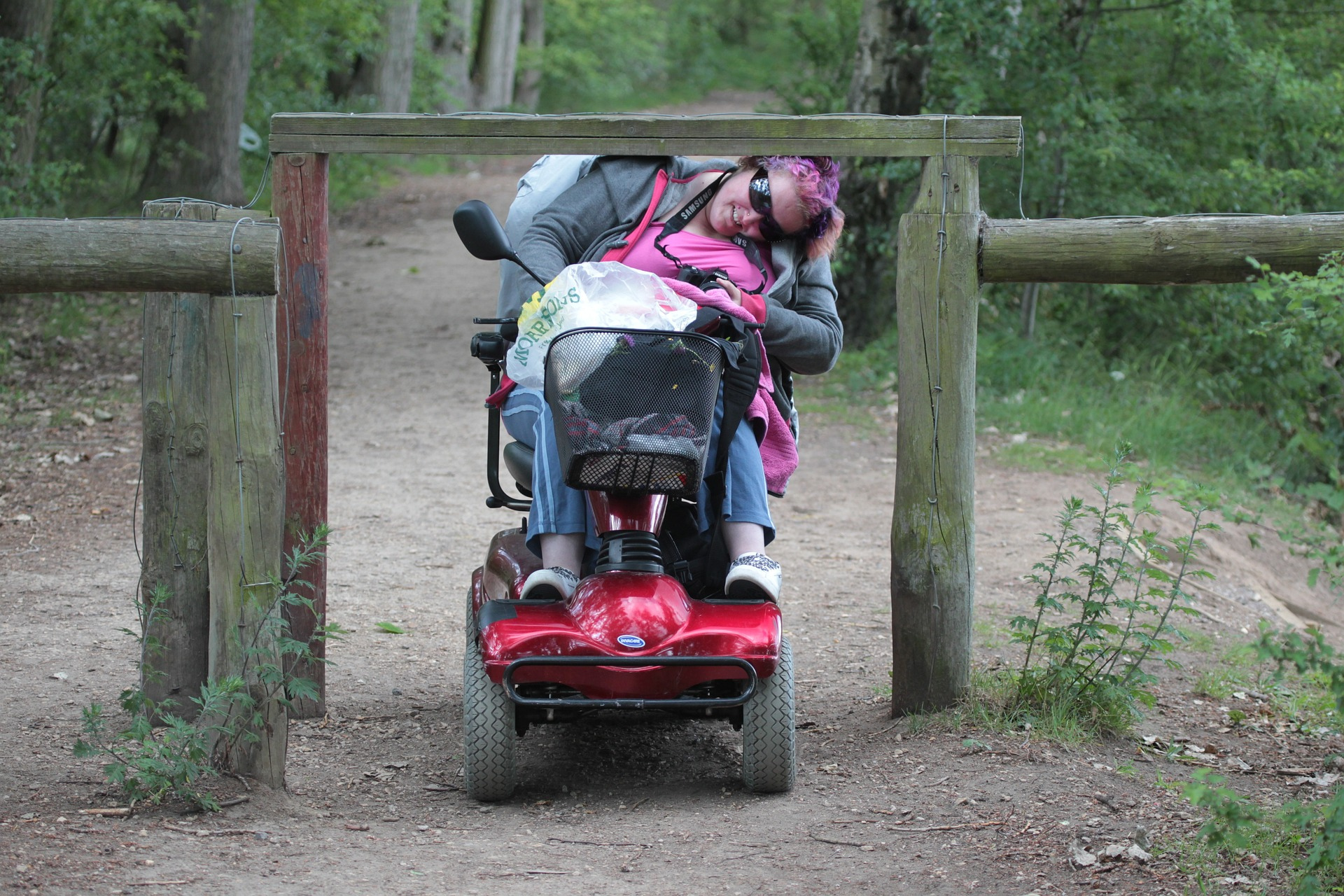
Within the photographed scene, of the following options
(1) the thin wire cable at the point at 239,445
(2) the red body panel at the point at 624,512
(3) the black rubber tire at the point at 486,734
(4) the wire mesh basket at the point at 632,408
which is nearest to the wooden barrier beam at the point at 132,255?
(1) the thin wire cable at the point at 239,445

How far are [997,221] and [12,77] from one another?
9.04 metres

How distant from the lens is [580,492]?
383 centimetres

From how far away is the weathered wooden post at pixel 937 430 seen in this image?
13.0ft

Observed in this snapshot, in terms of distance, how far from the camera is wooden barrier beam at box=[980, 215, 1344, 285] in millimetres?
3775

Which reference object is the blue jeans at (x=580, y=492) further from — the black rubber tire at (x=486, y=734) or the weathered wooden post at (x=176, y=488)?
the weathered wooden post at (x=176, y=488)

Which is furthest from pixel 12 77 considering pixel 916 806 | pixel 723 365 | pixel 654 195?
pixel 916 806

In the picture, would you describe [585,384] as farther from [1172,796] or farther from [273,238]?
[1172,796]

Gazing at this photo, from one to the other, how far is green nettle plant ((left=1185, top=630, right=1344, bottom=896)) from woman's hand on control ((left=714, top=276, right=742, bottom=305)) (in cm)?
171

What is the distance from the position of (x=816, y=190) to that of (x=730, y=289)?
0.43 meters

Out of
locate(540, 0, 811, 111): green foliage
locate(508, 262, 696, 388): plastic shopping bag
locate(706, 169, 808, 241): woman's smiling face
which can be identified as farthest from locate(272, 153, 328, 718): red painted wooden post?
locate(540, 0, 811, 111): green foliage

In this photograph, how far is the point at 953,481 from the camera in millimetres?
4066

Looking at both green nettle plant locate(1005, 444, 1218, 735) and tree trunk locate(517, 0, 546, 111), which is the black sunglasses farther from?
tree trunk locate(517, 0, 546, 111)

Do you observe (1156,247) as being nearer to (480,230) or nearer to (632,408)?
(632,408)

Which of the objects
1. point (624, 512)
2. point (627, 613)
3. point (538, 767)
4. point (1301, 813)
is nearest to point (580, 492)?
point (624, 512)
